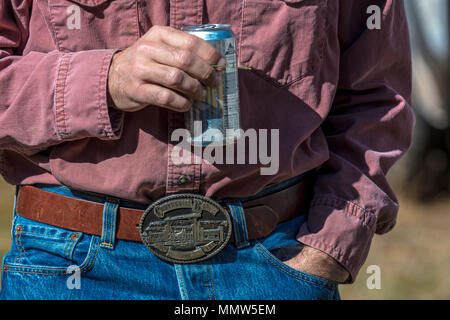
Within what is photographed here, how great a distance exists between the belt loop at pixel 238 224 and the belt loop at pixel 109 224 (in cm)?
32

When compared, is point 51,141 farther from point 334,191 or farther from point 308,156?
point 334,191

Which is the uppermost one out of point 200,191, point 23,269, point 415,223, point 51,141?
point 51,141

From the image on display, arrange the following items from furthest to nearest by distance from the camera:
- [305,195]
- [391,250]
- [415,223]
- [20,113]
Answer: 1. [415,223]
2. [391,250]
3. [305,195]
4. [20,113]

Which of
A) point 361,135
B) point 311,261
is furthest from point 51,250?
point 361,135

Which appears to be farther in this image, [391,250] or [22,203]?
[391,250]

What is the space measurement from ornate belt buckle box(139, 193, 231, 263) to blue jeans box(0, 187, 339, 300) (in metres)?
0.04

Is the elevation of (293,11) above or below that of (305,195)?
above

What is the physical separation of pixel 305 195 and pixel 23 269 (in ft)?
2.87

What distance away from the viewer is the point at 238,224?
5.95 ft

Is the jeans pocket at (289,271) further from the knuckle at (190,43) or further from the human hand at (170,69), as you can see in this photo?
the knuckle at (190,43)

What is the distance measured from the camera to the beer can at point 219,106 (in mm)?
1527

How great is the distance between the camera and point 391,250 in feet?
Result: 17.7

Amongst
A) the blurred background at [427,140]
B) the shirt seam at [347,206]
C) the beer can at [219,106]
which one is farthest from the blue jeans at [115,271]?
the blurred background at [427,140]
